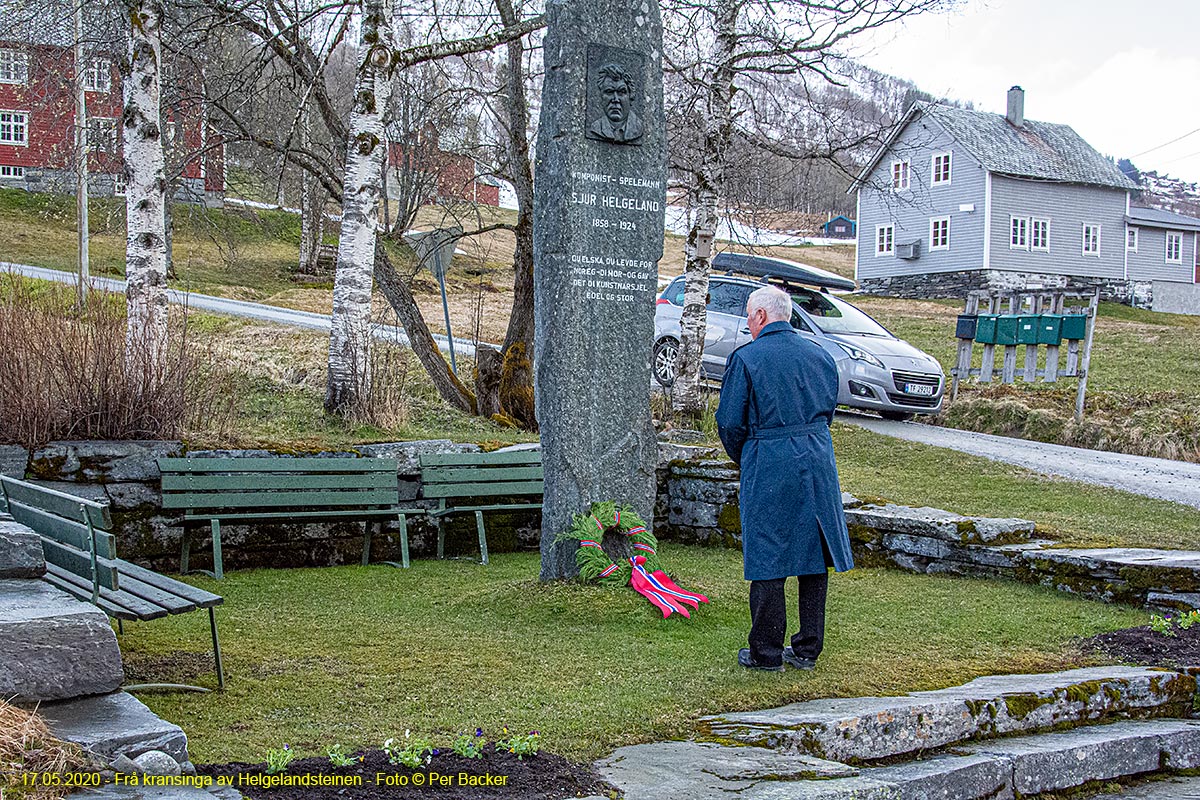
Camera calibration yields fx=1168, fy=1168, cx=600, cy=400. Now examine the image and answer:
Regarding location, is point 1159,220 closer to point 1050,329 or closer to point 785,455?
point 1050,329

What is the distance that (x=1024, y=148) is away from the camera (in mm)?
43281

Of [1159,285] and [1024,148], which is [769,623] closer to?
[1024,148]

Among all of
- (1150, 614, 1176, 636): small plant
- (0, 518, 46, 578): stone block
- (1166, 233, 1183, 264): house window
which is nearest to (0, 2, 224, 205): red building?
(0, 518, 46, 578): stone block

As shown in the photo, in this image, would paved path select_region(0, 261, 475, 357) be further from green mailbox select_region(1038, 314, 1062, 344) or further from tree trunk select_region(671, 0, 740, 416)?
green mailbox select_region(1038, 314, 1062, 344)

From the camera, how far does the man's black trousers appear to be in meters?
5.43

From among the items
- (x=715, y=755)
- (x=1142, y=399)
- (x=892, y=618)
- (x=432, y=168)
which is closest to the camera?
(x=715, y=755)

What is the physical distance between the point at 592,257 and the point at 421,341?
6.70 metres

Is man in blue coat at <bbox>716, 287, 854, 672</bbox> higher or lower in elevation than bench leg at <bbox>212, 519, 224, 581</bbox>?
higher

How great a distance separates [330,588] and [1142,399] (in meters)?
14.4

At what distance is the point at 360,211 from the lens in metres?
11.0

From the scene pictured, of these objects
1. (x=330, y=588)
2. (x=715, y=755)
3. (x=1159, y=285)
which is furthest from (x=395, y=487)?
(x=1159, y=285)

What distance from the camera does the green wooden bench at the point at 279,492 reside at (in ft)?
25.8

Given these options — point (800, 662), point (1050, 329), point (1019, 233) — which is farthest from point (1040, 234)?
point (800, 662)

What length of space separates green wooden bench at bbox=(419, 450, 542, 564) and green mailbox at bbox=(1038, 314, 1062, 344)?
10282 mm
